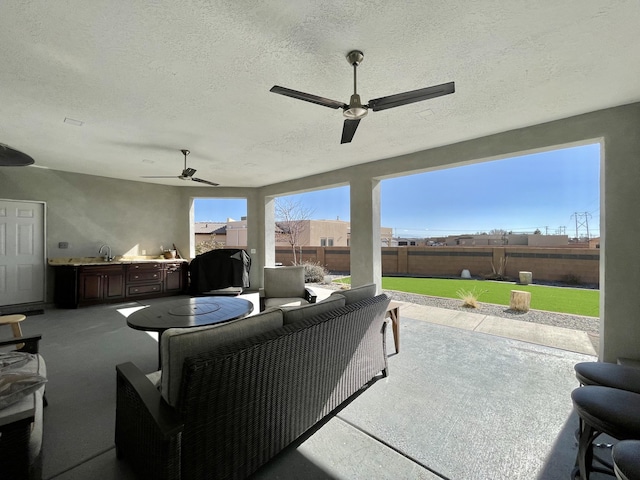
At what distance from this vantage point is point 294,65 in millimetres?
2281

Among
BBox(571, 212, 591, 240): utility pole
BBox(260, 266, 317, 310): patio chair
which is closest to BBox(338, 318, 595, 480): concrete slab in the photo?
BBox(260, 266, 317, 310): patio chair

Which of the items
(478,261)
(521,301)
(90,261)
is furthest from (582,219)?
(90,261)

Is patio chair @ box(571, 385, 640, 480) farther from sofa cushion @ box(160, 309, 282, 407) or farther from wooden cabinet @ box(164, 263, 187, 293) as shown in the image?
wooden cabinet @ box(164, 263, 187, 293)

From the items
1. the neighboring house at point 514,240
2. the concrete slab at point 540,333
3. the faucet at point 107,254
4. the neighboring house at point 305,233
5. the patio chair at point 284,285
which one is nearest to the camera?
the concrete slab at point 540,333

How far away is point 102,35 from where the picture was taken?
6.33ft

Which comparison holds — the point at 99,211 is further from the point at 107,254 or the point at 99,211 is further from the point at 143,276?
the point at 143,276

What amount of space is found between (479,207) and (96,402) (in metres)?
17.0

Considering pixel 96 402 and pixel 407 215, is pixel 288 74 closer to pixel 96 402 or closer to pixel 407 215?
pixel 96 402

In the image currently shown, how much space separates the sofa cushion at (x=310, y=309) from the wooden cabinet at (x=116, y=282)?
565 centimetres

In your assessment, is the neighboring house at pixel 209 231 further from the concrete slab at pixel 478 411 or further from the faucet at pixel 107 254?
the concrete slab at pixel 478 411

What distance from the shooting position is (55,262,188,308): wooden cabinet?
535cm

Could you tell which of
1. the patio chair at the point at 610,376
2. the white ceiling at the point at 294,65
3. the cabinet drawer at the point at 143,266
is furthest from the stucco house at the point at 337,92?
the cabinet drawer at the point at 143,266

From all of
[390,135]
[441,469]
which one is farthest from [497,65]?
[441,469]

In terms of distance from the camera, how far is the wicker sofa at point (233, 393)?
120 centimetres
